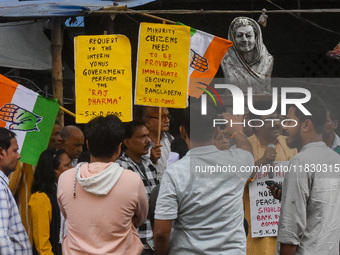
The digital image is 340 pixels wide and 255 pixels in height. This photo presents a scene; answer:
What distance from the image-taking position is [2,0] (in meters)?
9.00

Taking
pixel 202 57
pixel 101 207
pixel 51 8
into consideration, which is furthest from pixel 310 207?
pixel 51 8

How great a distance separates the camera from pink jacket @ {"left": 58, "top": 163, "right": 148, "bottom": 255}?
4480 millimetres

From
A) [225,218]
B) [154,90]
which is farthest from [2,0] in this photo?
[225,218]

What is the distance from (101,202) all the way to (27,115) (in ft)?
9.07

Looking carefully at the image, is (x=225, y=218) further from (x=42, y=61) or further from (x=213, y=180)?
(x=42, y=61)

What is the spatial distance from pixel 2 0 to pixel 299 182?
5648 millimetres

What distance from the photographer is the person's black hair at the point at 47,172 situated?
Answer: 20.7 feet

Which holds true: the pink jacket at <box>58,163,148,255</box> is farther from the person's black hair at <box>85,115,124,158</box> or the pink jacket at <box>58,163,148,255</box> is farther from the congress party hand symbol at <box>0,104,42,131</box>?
the congress party hand symbol at <box>0,104,42,131</box>

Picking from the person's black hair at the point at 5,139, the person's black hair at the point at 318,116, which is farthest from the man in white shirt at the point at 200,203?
the person's black hair at the point at 5,139

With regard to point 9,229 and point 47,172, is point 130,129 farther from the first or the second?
point 9,229

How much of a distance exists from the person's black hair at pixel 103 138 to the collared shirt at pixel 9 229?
0.82 m

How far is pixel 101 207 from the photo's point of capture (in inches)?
177

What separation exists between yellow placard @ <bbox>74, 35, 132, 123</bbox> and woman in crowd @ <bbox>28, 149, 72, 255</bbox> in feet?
2.72

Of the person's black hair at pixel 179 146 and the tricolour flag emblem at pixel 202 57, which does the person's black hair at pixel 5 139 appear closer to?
the person's black hair at pixel 179 146
